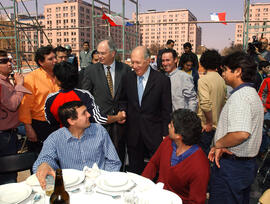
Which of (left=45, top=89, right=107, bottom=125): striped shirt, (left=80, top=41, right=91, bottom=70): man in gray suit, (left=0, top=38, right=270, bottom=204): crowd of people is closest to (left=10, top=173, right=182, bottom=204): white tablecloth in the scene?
(left=0, top=38, right=270, bottom=204): crowd of people

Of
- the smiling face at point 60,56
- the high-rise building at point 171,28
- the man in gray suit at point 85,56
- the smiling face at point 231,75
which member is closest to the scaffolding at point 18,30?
the man in gray suit at point 85,56

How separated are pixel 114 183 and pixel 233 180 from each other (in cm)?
112

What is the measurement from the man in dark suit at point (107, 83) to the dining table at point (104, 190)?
157 centimetres

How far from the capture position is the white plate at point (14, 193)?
4.89 ft

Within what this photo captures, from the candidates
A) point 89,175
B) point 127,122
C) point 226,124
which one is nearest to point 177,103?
point 127,122

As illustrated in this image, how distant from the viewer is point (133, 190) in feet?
5.38

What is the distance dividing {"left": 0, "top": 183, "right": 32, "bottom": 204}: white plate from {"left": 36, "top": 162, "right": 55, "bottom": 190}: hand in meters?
0.10

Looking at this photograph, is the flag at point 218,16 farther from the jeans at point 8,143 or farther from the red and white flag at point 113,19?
the jeans at point 8,143

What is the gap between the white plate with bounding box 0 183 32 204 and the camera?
4.89 ft

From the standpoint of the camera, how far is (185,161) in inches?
72.7

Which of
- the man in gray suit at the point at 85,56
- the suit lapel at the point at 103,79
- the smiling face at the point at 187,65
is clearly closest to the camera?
the suit lapel at the point at 103,79

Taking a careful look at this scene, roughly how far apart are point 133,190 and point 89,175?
0.41 m

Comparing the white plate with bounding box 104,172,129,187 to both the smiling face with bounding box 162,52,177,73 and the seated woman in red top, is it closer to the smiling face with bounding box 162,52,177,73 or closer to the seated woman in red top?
the seated woman in red top

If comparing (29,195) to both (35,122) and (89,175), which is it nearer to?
(89,175)
